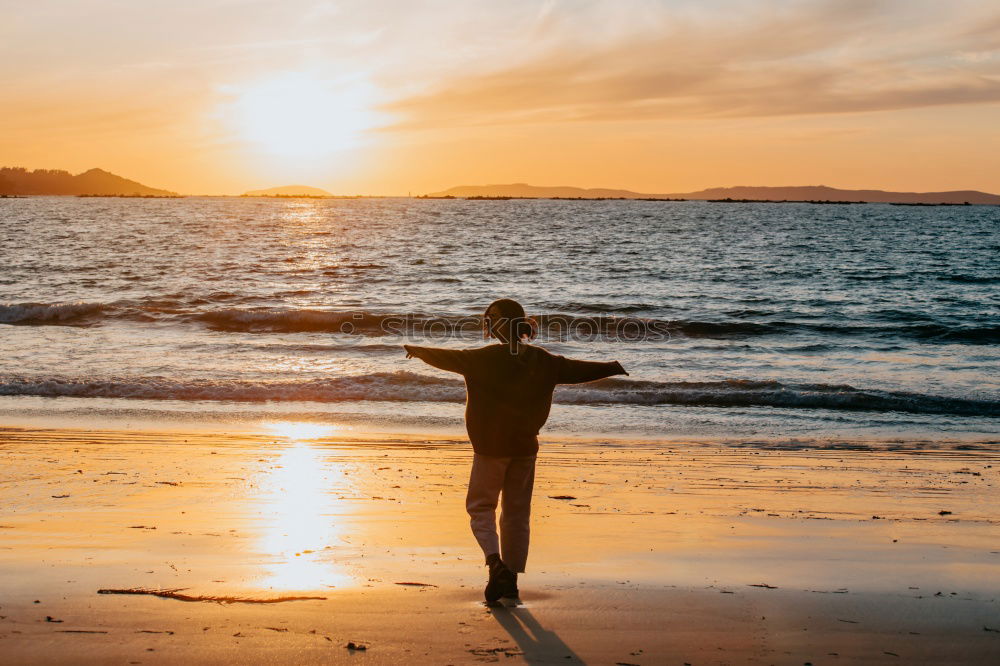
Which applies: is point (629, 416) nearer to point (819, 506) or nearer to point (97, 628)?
point (819, 506)

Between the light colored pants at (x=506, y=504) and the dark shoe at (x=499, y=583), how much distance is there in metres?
0.09

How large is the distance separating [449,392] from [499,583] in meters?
9.72

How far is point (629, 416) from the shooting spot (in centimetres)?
1295

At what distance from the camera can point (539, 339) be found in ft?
76.9

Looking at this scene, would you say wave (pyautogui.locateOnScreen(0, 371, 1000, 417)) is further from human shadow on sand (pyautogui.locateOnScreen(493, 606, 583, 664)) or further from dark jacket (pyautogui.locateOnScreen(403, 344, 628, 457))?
human shadow on sand (pyautogui.locateOnScreen(493, 606, 583, 664))

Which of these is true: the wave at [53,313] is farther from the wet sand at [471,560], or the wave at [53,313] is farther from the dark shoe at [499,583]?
the dark shoe at [499,583]

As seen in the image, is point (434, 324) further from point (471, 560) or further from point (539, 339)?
point (471, 560)

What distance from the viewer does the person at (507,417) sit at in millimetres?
5004

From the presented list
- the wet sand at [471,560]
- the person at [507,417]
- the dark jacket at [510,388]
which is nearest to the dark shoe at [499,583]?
the person at [507,417]

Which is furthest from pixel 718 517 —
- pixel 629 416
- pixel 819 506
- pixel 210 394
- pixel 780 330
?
pixel 780 330

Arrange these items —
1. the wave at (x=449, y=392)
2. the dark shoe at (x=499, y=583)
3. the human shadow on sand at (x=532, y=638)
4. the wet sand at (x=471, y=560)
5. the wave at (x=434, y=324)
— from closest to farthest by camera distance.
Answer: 1. the human shadow on sand at (x=532, y=638)
2. the wet sand at (x=471, y=560)
3. the dark shoe at (x=499, y=583)
4. the wave at (x=449, y=392)
5. the wave at (x=434, y=324)

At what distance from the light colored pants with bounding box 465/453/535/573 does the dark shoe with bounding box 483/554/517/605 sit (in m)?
0.09

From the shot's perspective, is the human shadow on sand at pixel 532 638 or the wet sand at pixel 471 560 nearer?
the human shadow on sand at pixel 532 638

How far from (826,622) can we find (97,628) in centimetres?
377
